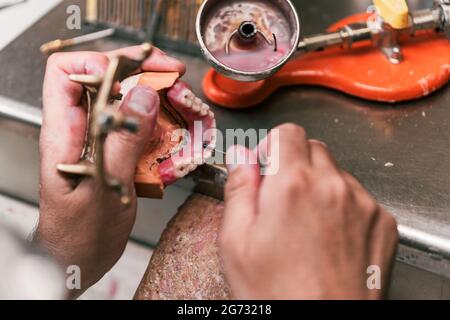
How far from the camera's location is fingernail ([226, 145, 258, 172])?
742mm

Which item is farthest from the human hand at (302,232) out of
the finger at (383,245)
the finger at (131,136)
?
the finger at (131,136)

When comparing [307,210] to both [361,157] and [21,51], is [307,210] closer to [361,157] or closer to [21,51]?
[361,157]

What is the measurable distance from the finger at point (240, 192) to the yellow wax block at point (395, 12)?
0.44 meters

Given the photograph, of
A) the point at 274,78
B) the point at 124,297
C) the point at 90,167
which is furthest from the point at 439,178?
the point at 124,297

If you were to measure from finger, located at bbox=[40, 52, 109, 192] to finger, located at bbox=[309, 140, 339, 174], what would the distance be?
0.32 meters

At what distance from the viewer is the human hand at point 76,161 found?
0.76 metres

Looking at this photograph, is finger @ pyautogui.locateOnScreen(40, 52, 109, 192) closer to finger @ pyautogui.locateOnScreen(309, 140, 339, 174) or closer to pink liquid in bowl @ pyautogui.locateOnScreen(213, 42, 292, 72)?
pink liquid in bowl @ pyautogui.locateOnScreen(213, 42, 292, 72)

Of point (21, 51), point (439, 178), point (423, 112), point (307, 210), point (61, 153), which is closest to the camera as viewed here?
point (307, 210)

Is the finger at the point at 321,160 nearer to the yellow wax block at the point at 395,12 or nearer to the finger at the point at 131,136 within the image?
the finger at the point at 131,136

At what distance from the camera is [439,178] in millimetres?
963

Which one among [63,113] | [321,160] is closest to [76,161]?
Answer: [63,113]

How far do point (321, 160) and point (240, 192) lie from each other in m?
0.11

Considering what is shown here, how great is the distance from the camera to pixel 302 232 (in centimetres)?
66
